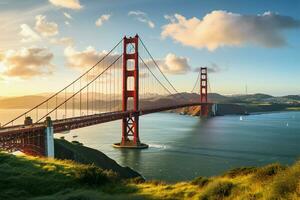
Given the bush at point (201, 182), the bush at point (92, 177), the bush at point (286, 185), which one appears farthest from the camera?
the bush at point (92, 177)

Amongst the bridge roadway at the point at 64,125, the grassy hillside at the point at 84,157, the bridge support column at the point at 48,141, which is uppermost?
the bridge roadway at the point at 64,125

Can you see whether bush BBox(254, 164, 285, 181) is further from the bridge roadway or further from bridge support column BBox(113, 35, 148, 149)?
bridge support column BBox(113, 35, 148, 149)

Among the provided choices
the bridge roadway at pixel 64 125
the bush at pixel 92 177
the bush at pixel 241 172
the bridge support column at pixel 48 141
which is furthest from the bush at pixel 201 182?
the bridge support column at pixel 48 141

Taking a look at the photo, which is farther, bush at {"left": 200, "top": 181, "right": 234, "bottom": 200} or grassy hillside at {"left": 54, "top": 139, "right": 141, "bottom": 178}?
grassy hillside at {"left": 54, "top": 139, "right": 141, "bottom": 178}

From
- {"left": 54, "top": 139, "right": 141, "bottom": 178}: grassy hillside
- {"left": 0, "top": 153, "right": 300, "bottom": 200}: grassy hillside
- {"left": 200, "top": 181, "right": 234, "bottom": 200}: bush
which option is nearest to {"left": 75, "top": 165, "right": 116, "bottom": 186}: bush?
{"left": 0, "top": 153, "right": 300, "bottom": 200}: grassy hillside

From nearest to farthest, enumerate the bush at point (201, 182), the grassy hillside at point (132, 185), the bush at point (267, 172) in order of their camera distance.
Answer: the grassy hillside at point (132, 185), the bush at point (267, 172), the bush at point (201, 182)

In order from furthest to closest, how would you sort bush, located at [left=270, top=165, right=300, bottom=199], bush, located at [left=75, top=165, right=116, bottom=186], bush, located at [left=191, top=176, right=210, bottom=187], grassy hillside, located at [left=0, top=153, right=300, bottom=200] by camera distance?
bush, located at [left=75, top=165, right=116, bottom=186] → bush, located at [left=191, top=176, right=210, bottom=187] → grassy hillside, located at [left=0, top=153, right=300, bottom=200] → bush, located at [left=270, top=165, right=300, bottom=199]

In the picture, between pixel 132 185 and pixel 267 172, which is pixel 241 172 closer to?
pixel 267 172

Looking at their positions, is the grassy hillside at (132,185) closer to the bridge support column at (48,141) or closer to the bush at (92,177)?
the bush at (92,177)
